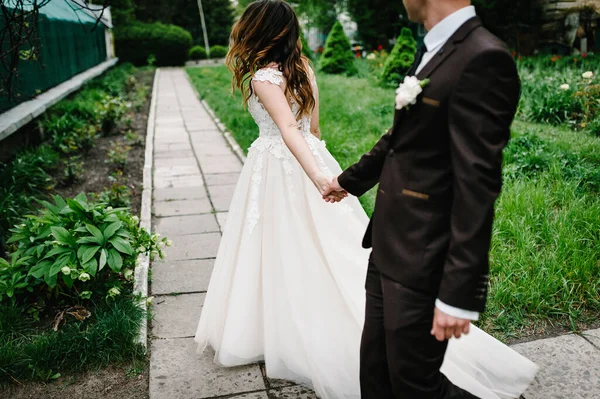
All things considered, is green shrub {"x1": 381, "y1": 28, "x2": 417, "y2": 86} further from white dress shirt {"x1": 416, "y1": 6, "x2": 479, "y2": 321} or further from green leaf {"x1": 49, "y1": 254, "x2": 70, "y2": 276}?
white dress shirt {"x1": 416, "y1": 6, "x2": 479, "y2": 321}

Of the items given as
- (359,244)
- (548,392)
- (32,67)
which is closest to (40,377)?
(359,244)

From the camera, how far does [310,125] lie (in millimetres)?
3223

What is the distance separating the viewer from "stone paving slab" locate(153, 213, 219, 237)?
521cm

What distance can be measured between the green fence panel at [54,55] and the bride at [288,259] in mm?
5037

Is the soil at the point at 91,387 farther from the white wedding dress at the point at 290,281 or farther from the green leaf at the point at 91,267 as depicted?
the green leaf at the point at 91,267

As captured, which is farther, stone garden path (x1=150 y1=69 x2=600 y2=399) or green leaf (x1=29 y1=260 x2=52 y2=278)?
green leaf (x1=29 y1=260 x2=52 y2=278)

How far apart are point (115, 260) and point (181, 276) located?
91 centimetres

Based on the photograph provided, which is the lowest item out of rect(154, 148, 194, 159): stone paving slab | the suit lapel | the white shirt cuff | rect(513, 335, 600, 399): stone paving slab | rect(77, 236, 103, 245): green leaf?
rect(154, 148, 194, 159): stone paving slab

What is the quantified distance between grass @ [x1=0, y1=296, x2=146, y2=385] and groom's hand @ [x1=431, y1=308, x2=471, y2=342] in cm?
203

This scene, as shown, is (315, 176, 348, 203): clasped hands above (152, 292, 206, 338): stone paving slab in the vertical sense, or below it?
above

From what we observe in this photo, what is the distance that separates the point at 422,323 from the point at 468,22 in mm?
989

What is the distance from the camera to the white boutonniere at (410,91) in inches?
66.1

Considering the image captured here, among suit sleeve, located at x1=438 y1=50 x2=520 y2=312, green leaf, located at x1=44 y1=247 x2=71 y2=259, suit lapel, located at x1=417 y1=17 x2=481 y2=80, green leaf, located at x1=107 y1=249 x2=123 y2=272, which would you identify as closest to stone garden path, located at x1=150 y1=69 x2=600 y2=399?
green leaf, located at x1=107 y1=249 x2=123 y2=272

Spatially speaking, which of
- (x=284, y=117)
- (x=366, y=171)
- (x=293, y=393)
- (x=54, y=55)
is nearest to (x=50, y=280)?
(x=293, y=393)
